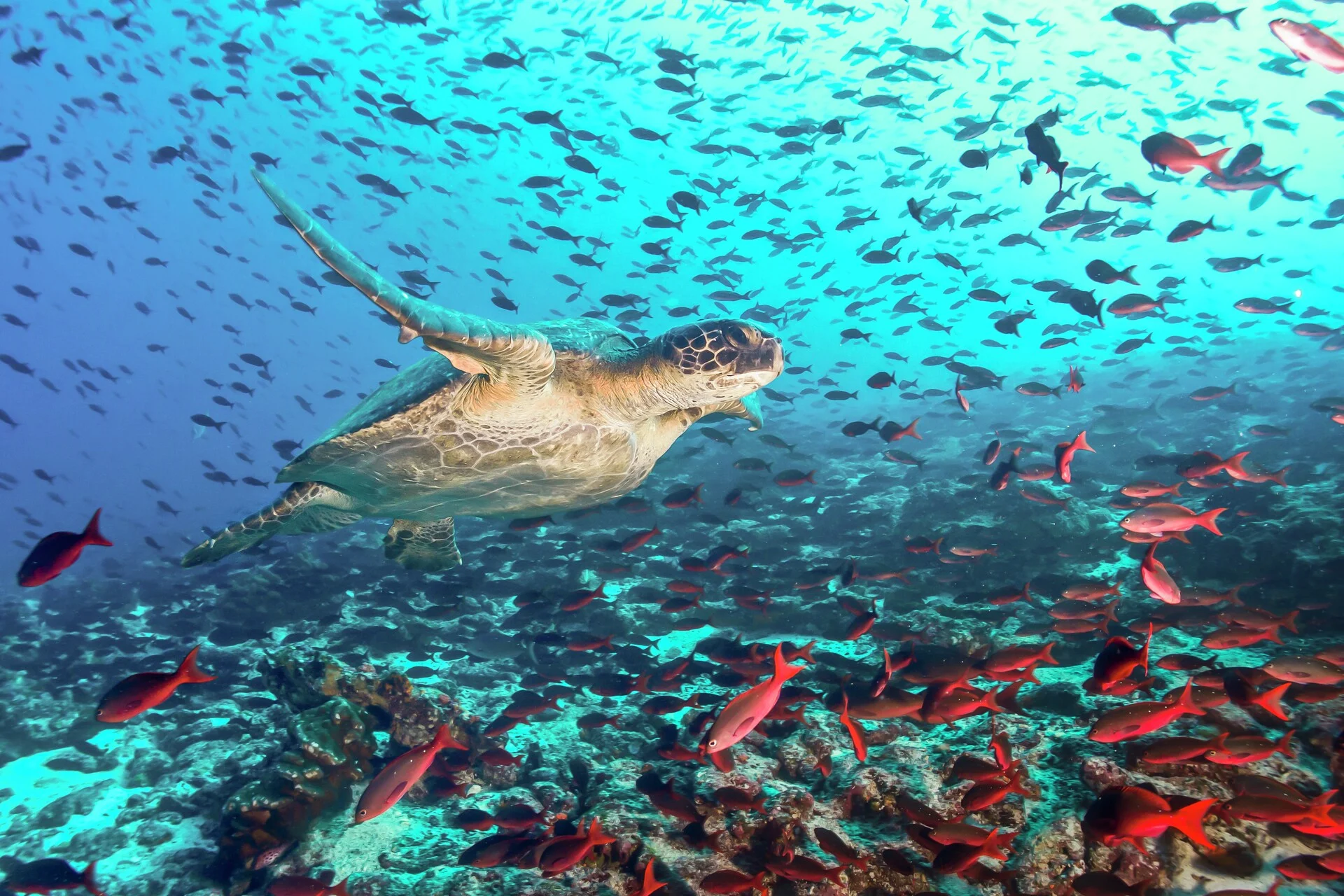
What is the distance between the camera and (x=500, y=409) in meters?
3.97

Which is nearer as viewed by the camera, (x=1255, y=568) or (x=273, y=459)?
(x=1255, y=568)

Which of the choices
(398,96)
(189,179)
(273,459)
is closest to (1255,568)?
(398,96)

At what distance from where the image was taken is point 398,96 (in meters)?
9.91

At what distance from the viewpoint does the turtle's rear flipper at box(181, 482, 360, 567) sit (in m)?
5.06

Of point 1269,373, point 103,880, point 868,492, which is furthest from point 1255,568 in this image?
point 1269,373

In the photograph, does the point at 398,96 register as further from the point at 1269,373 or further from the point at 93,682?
the point at 1269,373

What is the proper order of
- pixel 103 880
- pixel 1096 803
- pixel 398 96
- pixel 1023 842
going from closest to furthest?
pixel 1096 803, pixel 1023 842, pixel 103 880, pixel 398 96

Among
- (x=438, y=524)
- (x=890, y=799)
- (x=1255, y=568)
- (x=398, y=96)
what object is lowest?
(x=1255, y=568)

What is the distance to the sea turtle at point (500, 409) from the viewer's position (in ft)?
11.2

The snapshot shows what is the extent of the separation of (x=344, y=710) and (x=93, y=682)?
643 cm

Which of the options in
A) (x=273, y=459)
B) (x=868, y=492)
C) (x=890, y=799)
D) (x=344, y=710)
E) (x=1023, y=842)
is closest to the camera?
(x=1023, y=842)

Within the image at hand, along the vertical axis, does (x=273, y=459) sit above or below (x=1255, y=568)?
above

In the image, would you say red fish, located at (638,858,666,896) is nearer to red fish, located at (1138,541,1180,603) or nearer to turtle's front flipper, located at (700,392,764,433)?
red fish, located at (1138,541,1180,603)

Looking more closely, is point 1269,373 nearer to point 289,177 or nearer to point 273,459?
point 289,177
